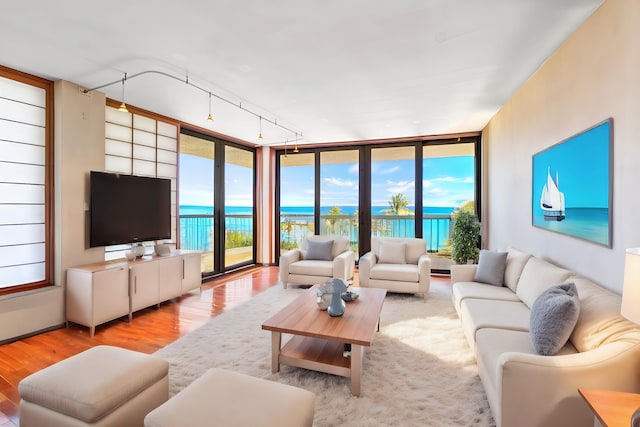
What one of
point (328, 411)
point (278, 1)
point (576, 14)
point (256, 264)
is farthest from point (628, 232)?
point (256, 264)

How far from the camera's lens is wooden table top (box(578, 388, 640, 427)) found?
1.18m

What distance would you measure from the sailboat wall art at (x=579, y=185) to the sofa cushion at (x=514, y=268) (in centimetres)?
40

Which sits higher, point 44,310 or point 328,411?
point 44,310

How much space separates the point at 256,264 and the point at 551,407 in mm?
6038

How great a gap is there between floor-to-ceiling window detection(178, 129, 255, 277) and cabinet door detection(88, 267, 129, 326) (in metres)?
1.85

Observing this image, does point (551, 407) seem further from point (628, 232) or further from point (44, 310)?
point (44, 310)

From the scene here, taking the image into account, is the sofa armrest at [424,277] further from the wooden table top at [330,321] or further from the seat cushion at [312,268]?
the wooden table top at [330,321]

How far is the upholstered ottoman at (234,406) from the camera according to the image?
1330 mm

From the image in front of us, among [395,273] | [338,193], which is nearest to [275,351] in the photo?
[395,273]

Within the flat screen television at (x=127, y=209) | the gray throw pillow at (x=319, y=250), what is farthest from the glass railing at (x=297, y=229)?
the gray throw pillow at (x=319, y=250)

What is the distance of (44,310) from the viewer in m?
3.26

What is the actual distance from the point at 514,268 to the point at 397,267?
1.61m

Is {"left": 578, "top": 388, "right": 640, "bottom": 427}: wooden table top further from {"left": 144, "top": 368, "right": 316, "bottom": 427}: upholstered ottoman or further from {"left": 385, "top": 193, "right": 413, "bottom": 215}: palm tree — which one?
{"left": 385, "top": 193, "right": 413, "bottom": 215}: palm tree

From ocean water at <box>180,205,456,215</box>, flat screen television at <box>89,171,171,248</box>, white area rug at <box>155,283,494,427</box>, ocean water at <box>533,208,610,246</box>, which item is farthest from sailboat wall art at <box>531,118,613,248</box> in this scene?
flat screen television at <box>89,171,171,248</box>
